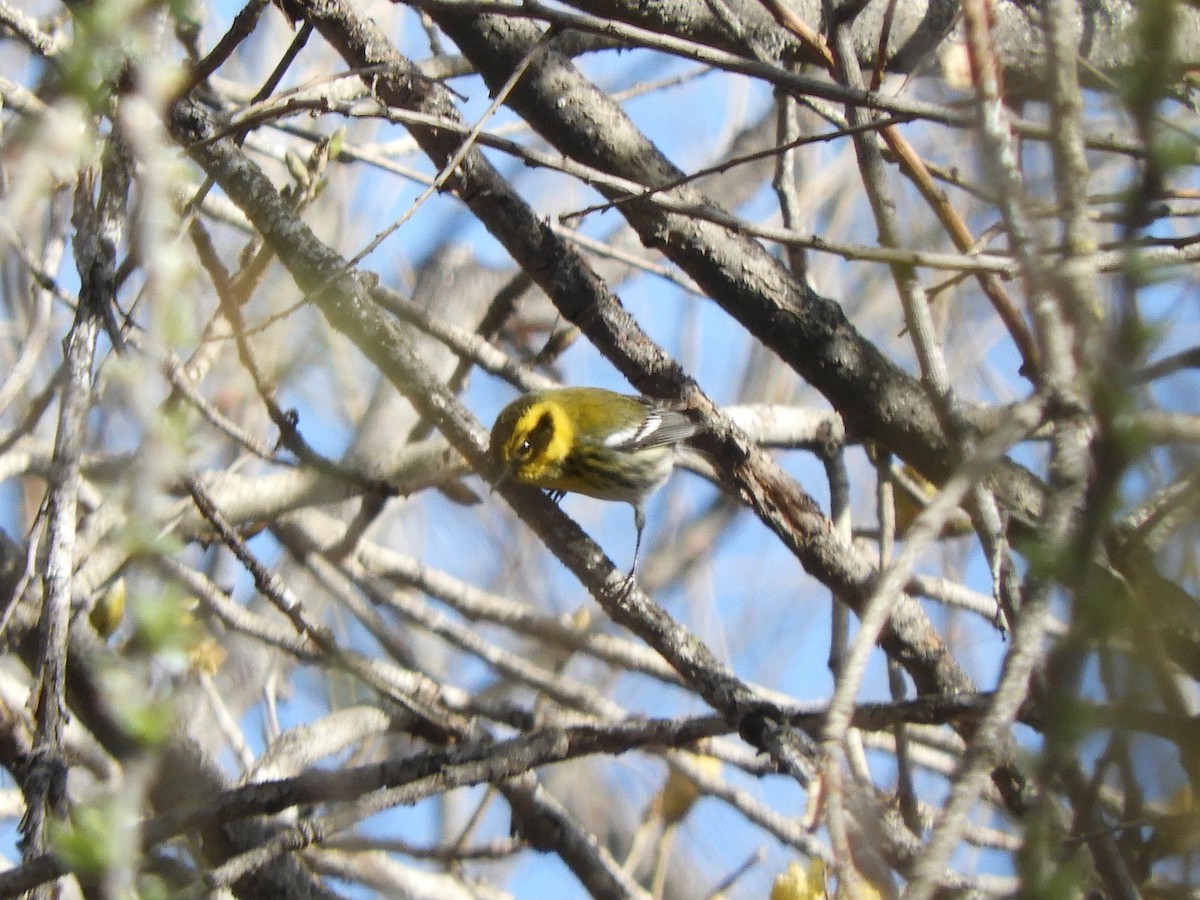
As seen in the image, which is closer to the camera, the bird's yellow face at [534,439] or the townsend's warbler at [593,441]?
the bird's yellow face at [534,439]

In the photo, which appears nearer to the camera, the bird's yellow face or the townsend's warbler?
the bird's yellow face

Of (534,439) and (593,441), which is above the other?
(593,441)

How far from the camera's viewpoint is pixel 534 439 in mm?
3637

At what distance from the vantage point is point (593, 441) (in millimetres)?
4094

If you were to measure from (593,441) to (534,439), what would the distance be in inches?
19.4

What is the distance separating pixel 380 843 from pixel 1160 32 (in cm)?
239

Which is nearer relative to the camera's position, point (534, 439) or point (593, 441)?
point (534, 439)

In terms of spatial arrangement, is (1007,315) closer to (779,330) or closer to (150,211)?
(779,330)

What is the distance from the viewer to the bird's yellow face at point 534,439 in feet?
11.0

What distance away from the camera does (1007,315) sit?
2492 mm

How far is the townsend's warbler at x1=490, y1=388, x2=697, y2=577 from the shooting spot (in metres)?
3.64

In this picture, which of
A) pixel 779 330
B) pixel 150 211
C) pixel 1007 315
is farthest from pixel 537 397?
pixel 150 211

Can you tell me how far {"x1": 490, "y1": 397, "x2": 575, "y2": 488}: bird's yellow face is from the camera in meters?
3.34

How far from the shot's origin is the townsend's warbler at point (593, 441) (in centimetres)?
364
